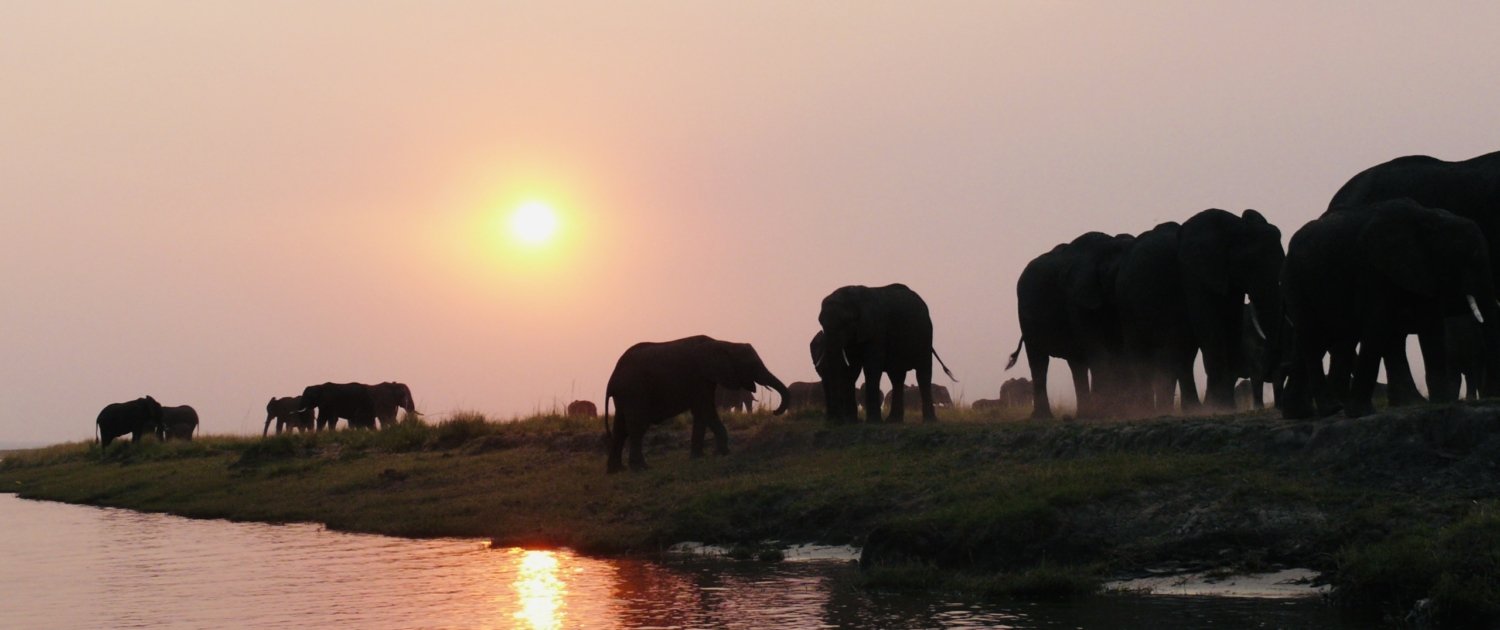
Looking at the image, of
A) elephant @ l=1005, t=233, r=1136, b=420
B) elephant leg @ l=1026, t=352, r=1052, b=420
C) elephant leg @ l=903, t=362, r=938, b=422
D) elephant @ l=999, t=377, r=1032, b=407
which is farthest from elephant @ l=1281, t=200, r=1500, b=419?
elephant @ l=999, t=377, r=1032, b=407

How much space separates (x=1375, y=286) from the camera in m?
15.4

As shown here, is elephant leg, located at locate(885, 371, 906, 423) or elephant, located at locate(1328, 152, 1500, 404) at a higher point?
elephant, located at locate(1328, 152, 1500, 404)

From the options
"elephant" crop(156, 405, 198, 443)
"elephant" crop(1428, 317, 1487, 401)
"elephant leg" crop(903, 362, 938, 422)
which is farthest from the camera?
"elephant" crop(156, 405, 198, 443)

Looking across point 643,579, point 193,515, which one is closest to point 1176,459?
point 643,579

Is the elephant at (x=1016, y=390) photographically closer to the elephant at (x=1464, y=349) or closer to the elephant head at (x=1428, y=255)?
the elephant at (x=1464, y=349)

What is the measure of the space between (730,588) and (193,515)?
16.1 m

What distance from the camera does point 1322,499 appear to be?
13906mm

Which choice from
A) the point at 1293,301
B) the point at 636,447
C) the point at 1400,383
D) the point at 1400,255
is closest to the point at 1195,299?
the point at 1400,383

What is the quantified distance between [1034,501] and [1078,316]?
33.0 ft

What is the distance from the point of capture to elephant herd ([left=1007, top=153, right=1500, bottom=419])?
15406mm

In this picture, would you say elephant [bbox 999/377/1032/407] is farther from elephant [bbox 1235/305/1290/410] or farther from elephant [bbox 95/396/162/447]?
elephant [bbox 95/396/162/447]

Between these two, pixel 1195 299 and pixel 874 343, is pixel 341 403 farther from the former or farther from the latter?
pixel 1195 299

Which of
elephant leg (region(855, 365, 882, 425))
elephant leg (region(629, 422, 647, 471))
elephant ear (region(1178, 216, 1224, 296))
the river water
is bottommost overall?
the river water

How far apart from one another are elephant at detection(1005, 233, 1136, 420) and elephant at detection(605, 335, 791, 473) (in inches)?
177
